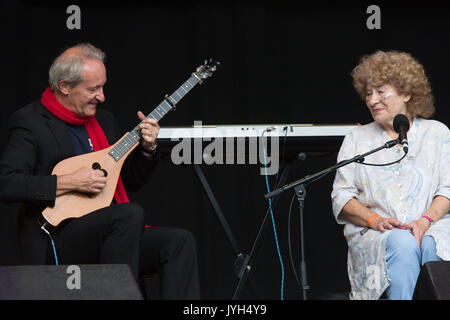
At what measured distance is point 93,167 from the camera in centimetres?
260

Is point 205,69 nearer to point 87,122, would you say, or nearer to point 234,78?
point 87,122

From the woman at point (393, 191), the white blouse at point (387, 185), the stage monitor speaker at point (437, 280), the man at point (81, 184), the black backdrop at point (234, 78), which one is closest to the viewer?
the stage monitor speaker at point (437, 280)

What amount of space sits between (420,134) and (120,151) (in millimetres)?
1226

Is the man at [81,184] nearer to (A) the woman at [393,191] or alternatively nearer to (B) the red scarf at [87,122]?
(B) the red scarf at [87,122]

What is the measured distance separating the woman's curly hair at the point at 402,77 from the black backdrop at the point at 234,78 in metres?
1.15

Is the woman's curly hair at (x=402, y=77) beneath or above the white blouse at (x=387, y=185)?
above

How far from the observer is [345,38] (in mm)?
4055

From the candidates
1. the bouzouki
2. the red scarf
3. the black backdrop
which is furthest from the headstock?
the black backdrop

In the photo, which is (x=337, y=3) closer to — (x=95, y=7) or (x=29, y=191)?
(x=95, y=7)

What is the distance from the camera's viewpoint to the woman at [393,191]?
249cm

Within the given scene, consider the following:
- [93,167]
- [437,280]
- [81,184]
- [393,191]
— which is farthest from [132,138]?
[437,280]

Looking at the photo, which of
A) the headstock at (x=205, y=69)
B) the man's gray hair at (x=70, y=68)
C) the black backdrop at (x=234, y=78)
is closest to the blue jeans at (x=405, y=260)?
the headstock at (x=205, y=69)
